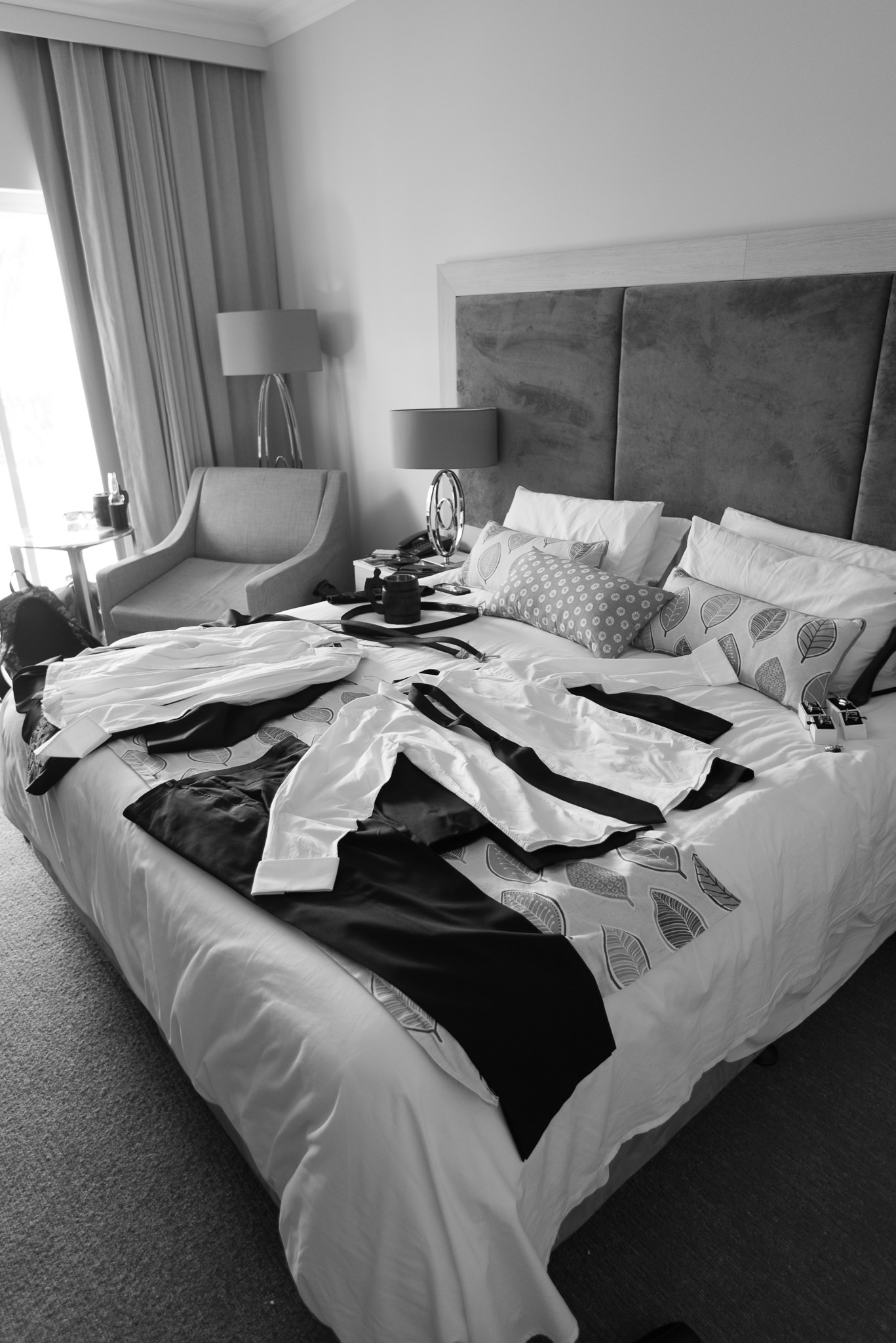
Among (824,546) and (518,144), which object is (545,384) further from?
(824,546)

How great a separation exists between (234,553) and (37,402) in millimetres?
1390

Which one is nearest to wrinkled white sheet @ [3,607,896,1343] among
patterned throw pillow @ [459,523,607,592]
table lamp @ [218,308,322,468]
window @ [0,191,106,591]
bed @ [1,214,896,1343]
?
bed @ [1,214,896,1343]

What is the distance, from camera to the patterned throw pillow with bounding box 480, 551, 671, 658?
2.55 metres

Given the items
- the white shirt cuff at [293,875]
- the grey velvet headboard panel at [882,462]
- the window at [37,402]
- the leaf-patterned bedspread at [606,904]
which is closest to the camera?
the leaf-patterned bedspread at [606,904]

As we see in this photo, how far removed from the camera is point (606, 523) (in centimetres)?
299

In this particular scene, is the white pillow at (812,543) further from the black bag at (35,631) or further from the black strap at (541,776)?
the black bag at (35,631)

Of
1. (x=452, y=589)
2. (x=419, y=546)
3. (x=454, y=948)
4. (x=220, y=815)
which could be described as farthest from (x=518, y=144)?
(x=454, y=948)

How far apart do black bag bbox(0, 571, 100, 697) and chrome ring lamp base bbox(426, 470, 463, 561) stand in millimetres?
1382

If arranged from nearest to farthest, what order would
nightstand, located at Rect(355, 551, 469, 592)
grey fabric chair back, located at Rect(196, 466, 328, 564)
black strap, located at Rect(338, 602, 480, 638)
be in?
black strap, located at Rect(338, 602, 480, 638) → nightstand, located at Rect(355, 551, 469, 592) → grey fabric chair back, located at Rect(196, 466, 328, 564)

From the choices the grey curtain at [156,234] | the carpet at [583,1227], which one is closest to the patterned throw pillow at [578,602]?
the carpet at [583,1227]

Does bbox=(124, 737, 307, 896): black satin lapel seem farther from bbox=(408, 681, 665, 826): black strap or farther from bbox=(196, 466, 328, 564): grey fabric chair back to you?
bbox=(196, 466, 328, 564): grey fabric chair back

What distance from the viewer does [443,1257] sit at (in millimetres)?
1126

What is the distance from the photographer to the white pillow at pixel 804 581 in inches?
87.0

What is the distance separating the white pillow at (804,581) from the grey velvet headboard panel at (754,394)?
0.69ft
